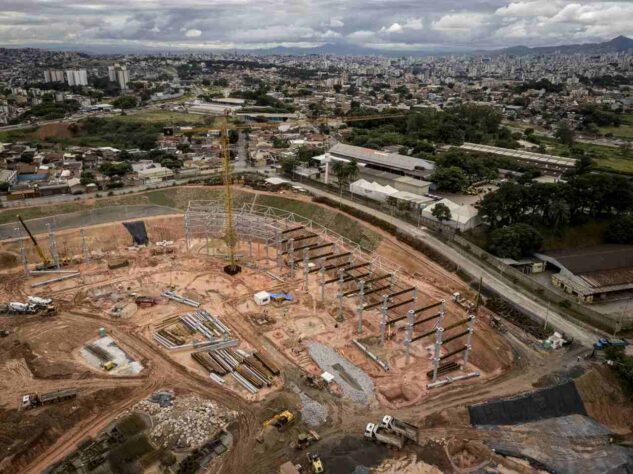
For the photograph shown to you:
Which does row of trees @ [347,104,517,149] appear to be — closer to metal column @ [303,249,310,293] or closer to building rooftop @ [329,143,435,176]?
building rooftop @ [329,143,435,176]

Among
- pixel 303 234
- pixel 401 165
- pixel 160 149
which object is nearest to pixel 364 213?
pixel 303 234

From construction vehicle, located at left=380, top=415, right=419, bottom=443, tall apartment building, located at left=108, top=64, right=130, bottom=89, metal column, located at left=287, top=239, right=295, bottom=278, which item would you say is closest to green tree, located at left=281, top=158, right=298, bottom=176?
metal column, located at left=287, top=239, right=295, bottom=278

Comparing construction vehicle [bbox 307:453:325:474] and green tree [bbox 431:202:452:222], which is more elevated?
green tree [bbox 431:202:452:222]

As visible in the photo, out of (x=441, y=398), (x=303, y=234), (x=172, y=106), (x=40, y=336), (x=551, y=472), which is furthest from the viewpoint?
(x=172, y=106)

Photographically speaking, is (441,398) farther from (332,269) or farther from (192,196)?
(192,196)

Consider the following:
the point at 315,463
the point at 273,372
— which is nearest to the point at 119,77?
the point at 273,372

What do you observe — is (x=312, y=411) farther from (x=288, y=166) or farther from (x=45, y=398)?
(x=288, y=166)
